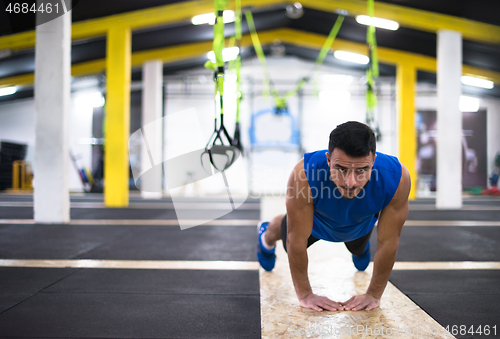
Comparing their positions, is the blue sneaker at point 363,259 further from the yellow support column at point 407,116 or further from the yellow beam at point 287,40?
the yellow beam at point 287,40

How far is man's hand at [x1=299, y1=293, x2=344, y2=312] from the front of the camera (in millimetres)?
1618

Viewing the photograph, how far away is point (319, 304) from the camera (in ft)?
5.33

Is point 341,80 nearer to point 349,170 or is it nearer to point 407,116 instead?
→ point 407,116

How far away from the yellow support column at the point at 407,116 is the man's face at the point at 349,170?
850 centimetres

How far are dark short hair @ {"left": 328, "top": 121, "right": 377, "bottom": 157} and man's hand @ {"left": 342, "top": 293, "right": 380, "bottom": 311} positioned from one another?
720 mm

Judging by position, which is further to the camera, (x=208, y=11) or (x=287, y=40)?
(x=287, y=40)

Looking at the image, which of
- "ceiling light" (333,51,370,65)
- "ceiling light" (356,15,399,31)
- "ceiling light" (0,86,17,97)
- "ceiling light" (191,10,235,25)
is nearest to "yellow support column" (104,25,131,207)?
"ceiling light" (191,10,235,25)

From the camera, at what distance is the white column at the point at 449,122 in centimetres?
684

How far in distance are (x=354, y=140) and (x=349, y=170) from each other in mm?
117

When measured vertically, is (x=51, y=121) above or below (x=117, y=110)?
Answer: below

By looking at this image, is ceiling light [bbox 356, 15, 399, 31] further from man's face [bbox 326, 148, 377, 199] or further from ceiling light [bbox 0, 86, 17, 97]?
ceiling light [bbox 0, 86, 17, 97]

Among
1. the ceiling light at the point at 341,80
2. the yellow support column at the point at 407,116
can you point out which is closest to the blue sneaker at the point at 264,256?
the yellow support column at the point at 407,116

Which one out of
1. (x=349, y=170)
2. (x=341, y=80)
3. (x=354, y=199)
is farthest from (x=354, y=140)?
(x=341, y=80)

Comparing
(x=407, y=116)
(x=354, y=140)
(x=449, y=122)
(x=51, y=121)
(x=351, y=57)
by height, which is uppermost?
(x=351, y=57)
